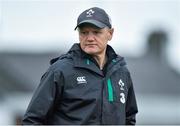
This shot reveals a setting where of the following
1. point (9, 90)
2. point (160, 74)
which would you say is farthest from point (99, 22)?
point (160, 74)

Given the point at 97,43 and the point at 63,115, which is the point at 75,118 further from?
the point at 97,43

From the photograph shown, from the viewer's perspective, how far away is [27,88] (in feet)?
108

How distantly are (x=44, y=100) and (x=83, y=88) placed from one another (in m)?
0.28

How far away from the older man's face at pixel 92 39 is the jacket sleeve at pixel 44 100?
312mm

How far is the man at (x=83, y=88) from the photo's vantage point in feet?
21.8

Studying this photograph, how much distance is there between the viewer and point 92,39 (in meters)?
6.78

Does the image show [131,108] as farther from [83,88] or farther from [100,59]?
[83,88]

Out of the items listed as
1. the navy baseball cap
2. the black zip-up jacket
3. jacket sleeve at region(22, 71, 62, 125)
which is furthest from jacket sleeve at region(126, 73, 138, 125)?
jacket sleeve at region(22, 71, 62, 125)

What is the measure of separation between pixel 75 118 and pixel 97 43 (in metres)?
0.58

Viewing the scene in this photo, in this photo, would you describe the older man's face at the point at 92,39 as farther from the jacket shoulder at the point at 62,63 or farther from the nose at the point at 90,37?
the jacket shoulder at the point at 62,63

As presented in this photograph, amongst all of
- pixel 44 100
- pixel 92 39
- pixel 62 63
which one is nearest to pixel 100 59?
pixel 92 39

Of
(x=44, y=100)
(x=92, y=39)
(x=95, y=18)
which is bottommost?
(x=44, y=100)

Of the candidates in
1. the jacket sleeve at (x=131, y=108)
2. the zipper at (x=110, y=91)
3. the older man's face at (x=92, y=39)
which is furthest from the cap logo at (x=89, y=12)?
the jacket sleeve at (x=131, y=108)

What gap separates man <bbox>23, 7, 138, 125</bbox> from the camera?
Result: 6645mm
